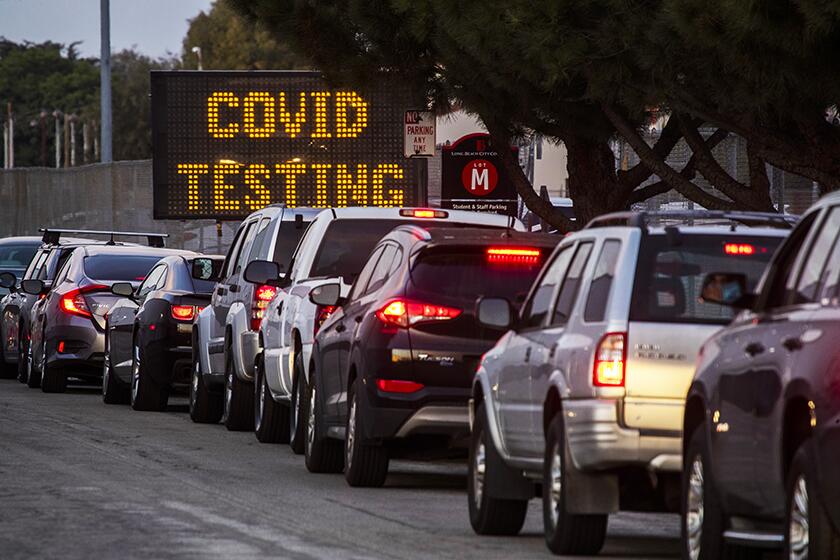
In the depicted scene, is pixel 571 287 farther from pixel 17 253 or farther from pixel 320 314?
pixel 17 253

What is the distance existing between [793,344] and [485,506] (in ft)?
12.9

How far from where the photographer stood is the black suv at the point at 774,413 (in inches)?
326

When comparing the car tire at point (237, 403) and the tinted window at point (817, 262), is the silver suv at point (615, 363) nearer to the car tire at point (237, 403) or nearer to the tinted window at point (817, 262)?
the tinted window at point (817, 262)

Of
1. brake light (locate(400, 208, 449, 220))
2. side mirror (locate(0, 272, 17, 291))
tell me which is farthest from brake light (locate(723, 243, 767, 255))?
side mirror (locate(0, 272, 17, 291))

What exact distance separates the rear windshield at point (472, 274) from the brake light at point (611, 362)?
3.80 meters

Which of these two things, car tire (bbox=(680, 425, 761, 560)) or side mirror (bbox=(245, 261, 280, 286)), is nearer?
car tire (bbox=(680, 425, 761, 560))

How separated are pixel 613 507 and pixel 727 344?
1480 millimetres

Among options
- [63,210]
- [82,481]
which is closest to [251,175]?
[82,481]

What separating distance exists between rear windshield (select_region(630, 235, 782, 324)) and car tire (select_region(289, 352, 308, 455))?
6556 mm

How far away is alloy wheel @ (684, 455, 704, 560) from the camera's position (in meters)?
9.96

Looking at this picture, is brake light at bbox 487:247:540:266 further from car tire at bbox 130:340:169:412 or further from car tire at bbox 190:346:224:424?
car tire at bbox 130:340:169:412

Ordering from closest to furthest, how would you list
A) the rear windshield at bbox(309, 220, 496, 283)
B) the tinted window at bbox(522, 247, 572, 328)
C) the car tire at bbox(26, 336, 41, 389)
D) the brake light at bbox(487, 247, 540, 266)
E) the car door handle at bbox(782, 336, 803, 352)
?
the car door handle at bbox(782, 336, 803, 352)
the tinted window at bbox(522, 247, 572, 328)
the brake light at bbox(487, 247, 540, 266)
the rear windshield at bbox(309, 220, 496, 283)
the car tire at bbox(26, 336, 41, 389)

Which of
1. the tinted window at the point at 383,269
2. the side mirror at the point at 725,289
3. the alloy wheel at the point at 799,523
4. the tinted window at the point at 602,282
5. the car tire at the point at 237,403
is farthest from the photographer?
the car tire at the point at 237,403

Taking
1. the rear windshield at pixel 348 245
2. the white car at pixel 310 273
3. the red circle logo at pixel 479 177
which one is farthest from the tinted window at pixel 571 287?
the red circle logo at pixel 479 177
